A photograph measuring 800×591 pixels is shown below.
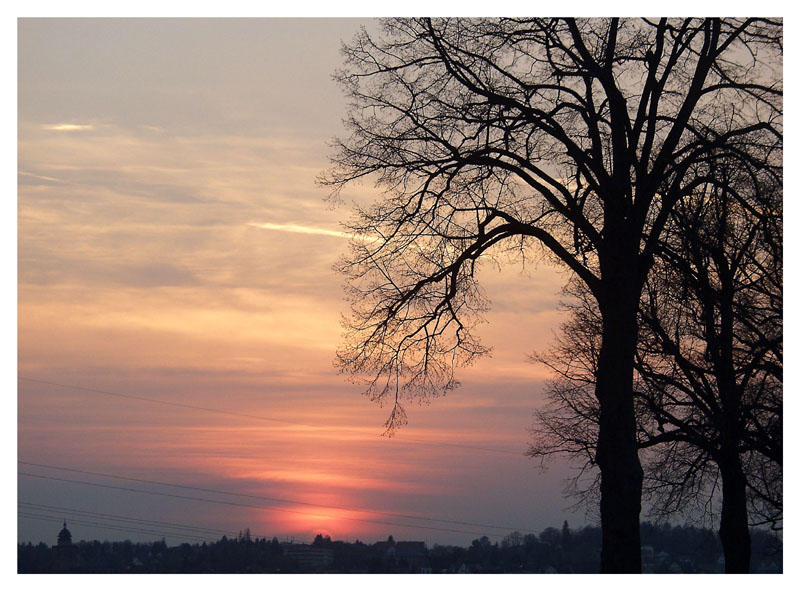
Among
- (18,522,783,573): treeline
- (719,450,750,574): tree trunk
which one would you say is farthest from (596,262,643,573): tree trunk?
(719,450,750,574): tree trunk

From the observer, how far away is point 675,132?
17.2m

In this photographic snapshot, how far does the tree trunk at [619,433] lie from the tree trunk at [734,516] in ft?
26.3

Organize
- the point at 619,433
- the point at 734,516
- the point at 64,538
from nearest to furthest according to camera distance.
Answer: the point at 619,433 → the point at 64,538 → the point at 734,516

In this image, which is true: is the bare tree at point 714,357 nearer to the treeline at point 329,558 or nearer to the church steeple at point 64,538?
the treeline at point 329,558

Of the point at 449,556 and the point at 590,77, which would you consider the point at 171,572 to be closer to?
the point at 449,556

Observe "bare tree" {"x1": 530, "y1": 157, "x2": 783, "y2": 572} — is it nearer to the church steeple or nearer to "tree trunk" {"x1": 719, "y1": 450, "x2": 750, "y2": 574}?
"tree trunk" {"x1": 719, "y1": 450, "x2": 750, "y2": 574}

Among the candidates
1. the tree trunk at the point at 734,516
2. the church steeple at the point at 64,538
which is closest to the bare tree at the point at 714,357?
the tree trunk at the point at 734,516

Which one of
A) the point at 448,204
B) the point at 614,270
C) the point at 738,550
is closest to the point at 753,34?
the point at 614,270

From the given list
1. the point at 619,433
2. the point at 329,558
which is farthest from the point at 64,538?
the point at 619,433

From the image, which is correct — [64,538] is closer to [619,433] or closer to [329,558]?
[329,558]

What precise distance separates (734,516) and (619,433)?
9.35m

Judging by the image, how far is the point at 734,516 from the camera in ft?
78.0

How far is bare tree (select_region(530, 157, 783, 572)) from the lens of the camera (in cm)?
1761

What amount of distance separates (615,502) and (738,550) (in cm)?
916
